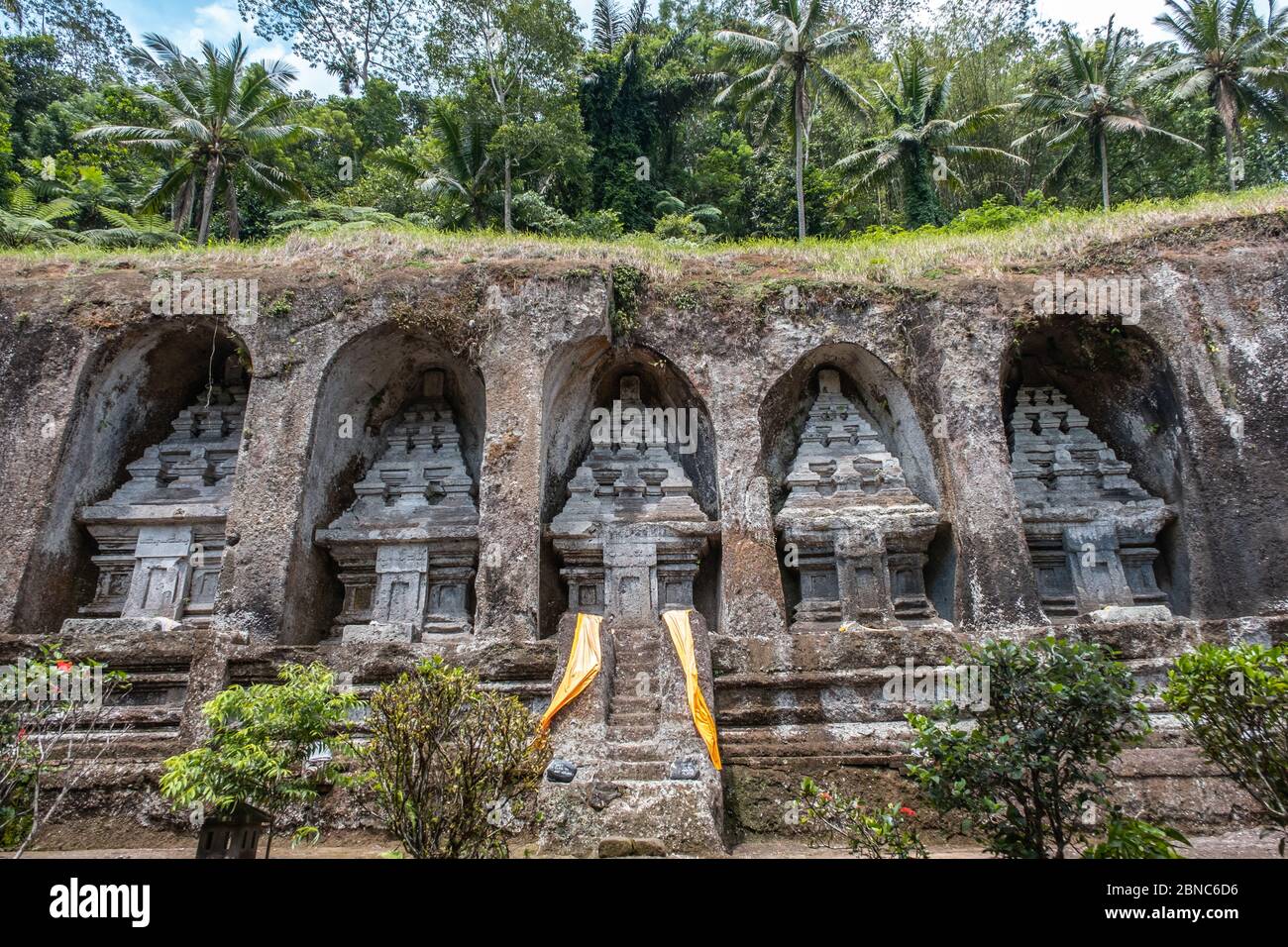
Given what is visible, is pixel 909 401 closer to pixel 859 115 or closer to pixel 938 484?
pixel 938 484

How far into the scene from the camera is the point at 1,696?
277 inches

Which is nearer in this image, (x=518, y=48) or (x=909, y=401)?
(x=909, y=401)

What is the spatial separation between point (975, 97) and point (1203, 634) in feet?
84.6

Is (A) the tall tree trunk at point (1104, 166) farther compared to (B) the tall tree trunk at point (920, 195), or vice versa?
(B) the tall tree trunk at point (920, 195)

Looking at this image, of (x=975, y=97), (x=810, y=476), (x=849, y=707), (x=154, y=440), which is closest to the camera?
(x=849, y=707)

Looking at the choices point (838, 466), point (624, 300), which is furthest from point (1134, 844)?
point (624, 300)

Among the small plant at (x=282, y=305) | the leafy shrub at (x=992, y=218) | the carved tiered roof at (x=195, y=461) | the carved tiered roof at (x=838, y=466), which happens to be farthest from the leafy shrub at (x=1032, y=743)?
the leafy shrub at (x=992, y=218)

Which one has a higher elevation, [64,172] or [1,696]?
[64,172]

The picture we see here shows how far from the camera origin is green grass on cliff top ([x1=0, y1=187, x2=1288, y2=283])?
12.9 m

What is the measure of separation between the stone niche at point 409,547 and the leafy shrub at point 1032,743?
806 centimetres

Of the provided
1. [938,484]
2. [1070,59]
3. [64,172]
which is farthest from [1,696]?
[1070,59]

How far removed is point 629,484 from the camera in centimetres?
1286

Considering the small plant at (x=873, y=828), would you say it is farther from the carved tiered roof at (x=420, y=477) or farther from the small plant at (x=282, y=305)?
the small plant at (x=282, y=305)

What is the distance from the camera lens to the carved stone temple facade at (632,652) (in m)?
6.54
